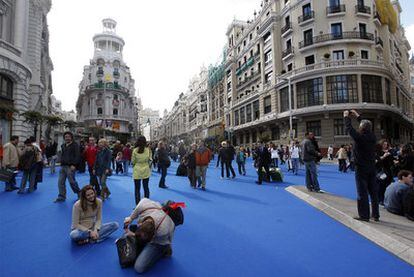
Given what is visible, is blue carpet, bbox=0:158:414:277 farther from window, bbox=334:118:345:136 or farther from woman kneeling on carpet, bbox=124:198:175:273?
window, bbox=334:118:345:136

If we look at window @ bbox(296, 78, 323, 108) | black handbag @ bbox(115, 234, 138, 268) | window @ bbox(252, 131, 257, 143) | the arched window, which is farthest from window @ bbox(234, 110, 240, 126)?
black handbag @ bbox(115, 234, 138, 268)

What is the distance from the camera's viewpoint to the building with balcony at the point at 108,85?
5825 centimetres

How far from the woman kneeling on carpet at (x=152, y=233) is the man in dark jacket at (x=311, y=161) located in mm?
6018

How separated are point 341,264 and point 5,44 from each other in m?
24.0

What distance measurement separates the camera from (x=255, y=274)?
3.21 metres

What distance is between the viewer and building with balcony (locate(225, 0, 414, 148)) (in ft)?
88.7

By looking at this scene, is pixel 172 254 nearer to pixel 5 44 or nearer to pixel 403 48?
pixel 5 44

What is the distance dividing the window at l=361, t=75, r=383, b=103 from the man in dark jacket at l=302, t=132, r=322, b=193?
76.0 ft

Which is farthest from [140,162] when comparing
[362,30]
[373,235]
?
[362,30]

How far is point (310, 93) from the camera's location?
28406mm

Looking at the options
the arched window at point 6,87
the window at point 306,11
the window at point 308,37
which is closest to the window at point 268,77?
the window at point 308,37

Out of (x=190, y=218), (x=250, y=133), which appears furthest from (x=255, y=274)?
(x=250, y=133)

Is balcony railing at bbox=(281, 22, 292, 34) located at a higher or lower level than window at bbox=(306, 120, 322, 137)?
higher

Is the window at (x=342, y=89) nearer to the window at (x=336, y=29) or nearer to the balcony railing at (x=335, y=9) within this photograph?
the window at (x=336, y=29)
